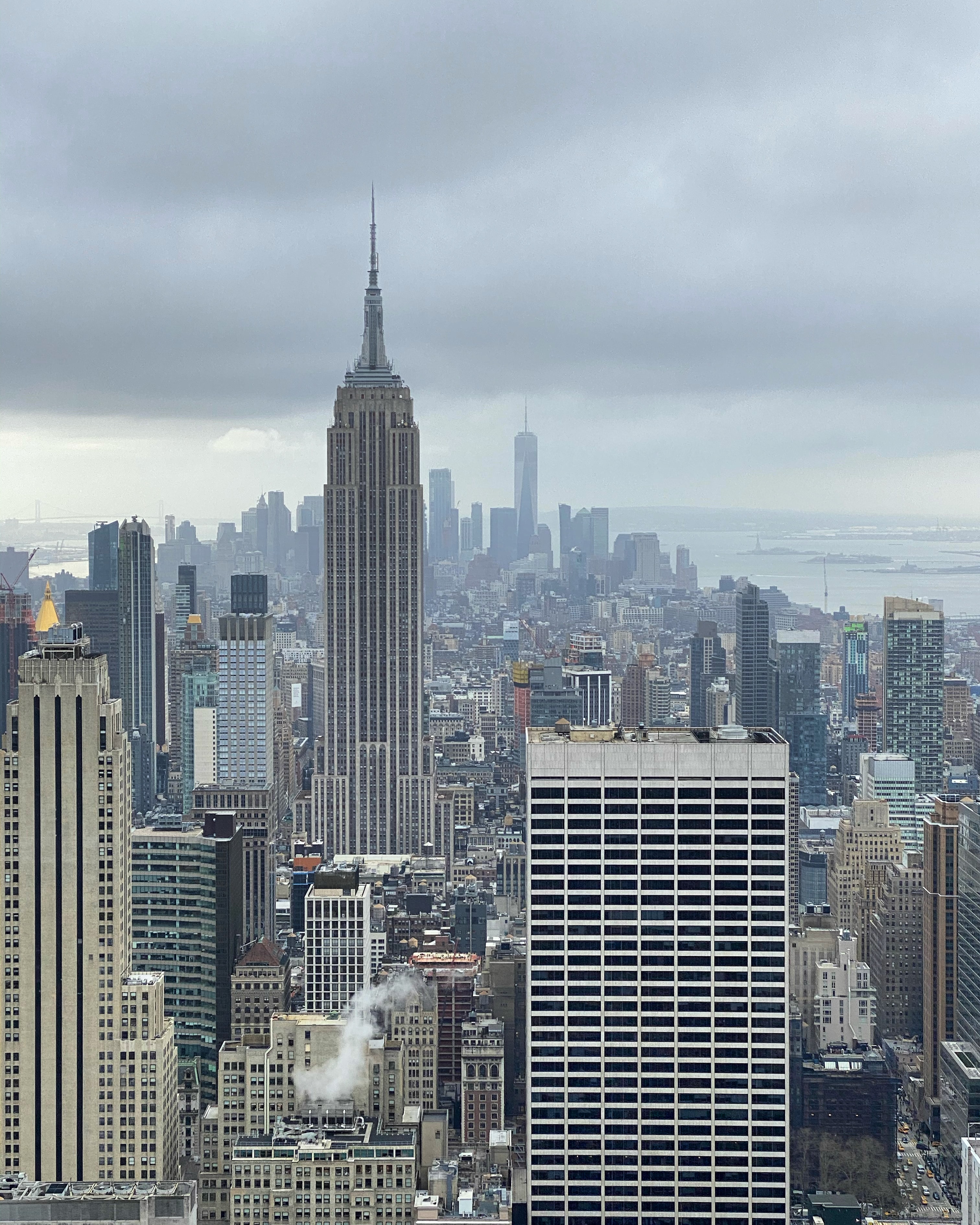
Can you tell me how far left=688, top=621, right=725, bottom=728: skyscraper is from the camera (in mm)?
25547

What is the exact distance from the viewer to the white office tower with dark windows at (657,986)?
1334 cm

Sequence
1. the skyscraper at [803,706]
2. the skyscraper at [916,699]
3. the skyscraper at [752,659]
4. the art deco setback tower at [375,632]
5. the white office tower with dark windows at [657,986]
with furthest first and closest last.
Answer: the art deco setback tower at [375,632]
the skyscraper at [803,706]
the skyscraper at [916,699]
the skyscraper at [752,659]
the white office tower with dark windows at [657,986]

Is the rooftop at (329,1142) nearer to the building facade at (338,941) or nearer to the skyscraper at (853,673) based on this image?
the building facade at (338,941)

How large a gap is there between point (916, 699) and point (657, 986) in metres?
17.0

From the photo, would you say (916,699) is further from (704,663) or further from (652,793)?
(652,793)

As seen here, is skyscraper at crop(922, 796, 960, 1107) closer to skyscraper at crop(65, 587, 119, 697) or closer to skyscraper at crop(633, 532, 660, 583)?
skyscraper at crop(633, 532, 660, 583)

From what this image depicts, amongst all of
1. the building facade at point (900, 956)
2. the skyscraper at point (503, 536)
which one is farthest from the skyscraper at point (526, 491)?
A: the building facade at point (900, 956)

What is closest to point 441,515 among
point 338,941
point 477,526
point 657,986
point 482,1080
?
point 477,526

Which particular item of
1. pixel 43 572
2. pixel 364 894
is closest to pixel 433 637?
pixel 364 894

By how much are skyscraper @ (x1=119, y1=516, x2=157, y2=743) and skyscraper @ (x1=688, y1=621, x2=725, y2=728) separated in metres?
8.05

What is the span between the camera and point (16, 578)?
18625 mm

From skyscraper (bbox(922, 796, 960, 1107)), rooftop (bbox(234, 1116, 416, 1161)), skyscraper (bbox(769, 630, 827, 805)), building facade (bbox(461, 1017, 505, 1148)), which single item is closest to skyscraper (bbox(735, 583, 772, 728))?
skyscraper (bbox(769, 630, 827, 805))

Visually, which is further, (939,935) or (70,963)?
(939,935)

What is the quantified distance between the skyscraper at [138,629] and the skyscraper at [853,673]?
11.0m
